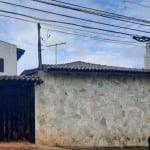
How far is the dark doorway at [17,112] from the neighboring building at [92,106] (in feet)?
1.01

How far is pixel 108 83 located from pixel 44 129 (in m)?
4.22

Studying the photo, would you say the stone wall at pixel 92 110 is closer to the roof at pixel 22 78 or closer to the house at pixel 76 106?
the house at pixel 76 106

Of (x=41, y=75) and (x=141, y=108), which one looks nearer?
(x=41, y=75)

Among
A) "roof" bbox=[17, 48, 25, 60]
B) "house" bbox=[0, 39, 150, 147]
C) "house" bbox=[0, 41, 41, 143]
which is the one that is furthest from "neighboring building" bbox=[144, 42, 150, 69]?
"roof" bbox=[17, 48, 25, 60]

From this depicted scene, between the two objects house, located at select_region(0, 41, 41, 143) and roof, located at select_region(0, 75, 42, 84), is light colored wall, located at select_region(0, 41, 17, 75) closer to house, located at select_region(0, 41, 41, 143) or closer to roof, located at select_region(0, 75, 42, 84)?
Answer: house, located at select_region(0, 41, 41, 143)

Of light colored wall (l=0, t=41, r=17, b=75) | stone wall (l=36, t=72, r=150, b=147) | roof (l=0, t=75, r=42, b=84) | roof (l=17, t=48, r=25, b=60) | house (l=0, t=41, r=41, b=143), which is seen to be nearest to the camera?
roof (l=0, t=75, r=42, b=84)

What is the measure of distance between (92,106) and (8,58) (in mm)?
18694

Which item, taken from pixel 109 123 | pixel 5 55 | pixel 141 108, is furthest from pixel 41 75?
pixel 5 55

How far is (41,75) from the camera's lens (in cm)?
1984

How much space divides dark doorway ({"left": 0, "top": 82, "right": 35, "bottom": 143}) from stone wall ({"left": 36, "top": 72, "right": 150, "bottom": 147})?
1.12 ft

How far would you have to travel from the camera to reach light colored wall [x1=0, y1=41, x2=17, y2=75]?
3775 centimetres

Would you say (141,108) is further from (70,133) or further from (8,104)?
(8,104)

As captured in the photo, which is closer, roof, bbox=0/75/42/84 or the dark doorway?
roof, bbox=0/75/42/84

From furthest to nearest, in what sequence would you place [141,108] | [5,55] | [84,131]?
[5,55]
[141,108]
[84,131]
